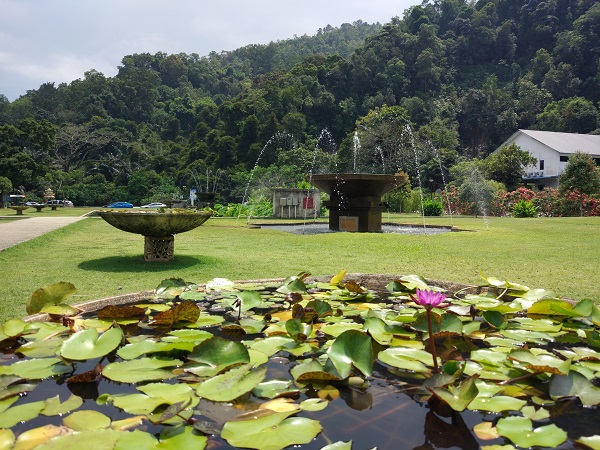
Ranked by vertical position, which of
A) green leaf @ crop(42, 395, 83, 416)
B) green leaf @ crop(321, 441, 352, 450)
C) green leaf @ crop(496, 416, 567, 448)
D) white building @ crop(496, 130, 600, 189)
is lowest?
green leaf @ crop(42, 395, 83, 416)

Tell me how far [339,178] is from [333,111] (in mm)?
36986

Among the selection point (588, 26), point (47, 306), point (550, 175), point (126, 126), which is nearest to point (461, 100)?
point (550, 175)

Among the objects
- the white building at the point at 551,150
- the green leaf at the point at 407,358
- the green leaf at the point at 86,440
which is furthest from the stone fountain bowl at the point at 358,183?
the white building at the point at 551,150

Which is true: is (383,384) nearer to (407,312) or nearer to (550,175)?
(407,312)

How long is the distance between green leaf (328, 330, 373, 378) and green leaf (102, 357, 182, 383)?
64 cm

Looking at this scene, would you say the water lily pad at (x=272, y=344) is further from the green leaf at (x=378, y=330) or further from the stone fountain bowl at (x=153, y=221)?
the stone fountain bowl at (x=153, y=221)

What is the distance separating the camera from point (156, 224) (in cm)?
481

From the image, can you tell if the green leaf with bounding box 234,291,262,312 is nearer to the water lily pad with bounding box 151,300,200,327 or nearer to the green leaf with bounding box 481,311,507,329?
the water lily pad with bounding box 151,300,200,327

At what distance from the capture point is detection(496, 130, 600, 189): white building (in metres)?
37.8

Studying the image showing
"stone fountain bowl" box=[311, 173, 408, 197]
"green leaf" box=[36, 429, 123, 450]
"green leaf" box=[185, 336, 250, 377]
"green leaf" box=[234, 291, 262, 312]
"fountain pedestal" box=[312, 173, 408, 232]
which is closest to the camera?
"green leaf" box=[36, 429, 123, 450]

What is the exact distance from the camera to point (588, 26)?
5419 cm

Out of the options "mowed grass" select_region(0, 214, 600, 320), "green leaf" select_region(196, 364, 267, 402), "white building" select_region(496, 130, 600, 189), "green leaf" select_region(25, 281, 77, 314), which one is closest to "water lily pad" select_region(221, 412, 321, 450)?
"green leaf" select_region(196, 364, 267, 402)

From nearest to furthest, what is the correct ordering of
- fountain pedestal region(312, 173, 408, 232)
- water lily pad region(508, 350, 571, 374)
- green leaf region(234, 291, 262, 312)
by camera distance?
1. water lily pad region(508, 350, 571, 374)
2. green leaf region(234, 291, 262, 312)
3. fountain pedestal region(312, 173, 408, 232)

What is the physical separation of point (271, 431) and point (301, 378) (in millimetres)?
386
